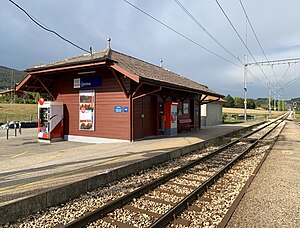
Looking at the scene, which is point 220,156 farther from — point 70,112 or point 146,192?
point 70,112

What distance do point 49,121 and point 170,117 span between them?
6.73 m

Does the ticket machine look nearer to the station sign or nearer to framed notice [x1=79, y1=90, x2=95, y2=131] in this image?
framed notice [x1=79, y1=90, x2=95, y2=131]

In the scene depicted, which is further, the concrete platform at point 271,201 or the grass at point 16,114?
the grass at point 16,114

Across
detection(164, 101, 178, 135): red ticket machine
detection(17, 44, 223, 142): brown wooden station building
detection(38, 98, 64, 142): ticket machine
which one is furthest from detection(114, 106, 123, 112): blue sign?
detection(38, 98, 64, 142): ticket machine

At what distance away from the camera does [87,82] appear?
42.0 ft

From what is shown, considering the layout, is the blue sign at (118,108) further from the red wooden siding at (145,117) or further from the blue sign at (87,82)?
the blue sign at (87,82)

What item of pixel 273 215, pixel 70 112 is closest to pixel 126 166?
pixel 273 215

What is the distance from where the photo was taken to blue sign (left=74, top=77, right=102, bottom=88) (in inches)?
490

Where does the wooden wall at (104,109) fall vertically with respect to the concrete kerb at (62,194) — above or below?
above

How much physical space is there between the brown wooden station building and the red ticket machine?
6cm

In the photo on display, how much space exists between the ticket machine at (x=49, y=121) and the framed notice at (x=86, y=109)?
4.27 feet

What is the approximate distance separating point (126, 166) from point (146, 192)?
4.99ft

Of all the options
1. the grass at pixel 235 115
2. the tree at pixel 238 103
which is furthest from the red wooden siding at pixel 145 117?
the tree at pixel 238 103

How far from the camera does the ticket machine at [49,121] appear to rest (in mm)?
12836
